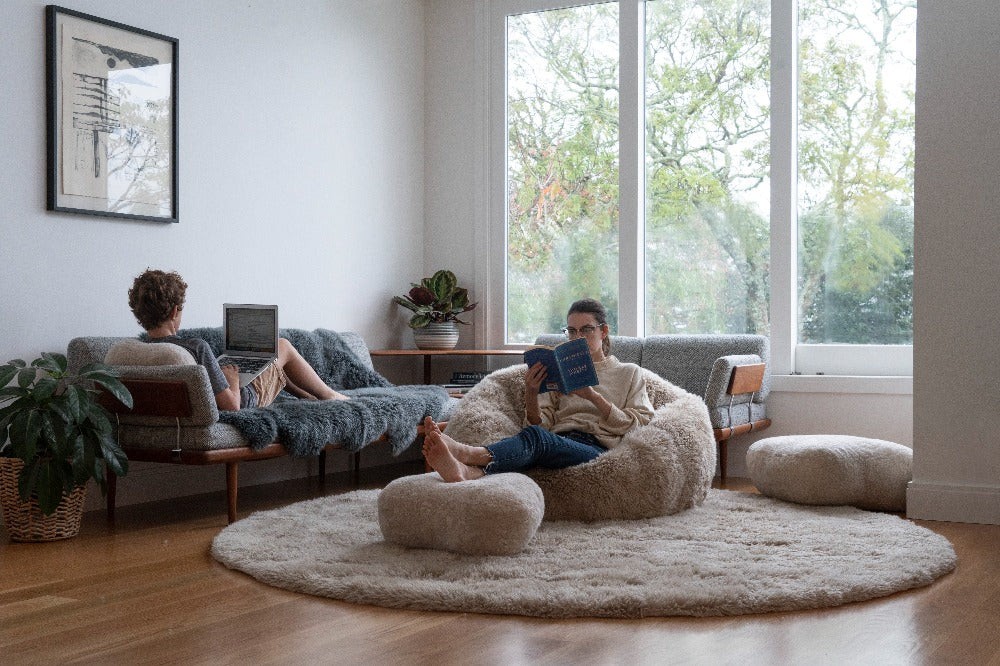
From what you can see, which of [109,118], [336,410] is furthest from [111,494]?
[109,118]

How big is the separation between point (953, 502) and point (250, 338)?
9.42 ft

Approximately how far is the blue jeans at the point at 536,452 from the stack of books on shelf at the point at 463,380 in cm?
197

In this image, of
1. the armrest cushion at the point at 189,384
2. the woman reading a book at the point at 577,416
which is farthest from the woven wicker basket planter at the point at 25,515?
the woman reading a book at the point at 577,416

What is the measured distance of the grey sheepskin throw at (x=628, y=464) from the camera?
3.89m

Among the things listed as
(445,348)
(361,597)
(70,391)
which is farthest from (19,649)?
(445,348)

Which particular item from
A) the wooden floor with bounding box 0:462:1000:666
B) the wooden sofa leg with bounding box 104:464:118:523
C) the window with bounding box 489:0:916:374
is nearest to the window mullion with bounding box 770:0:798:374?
the window with bounding box 489:0:916:374

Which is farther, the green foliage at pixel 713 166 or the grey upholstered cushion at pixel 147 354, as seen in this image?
the green foliage at pixel 713 166

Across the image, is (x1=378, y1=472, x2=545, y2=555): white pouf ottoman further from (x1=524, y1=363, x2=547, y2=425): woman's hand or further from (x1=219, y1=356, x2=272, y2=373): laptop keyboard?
(x1=219, y1=356, x2=272, y2=373): laptop keyboard

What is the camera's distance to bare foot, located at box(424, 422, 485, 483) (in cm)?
345

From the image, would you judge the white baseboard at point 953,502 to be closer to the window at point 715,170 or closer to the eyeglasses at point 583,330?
the window at point 715,170

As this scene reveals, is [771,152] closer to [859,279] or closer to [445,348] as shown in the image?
[859,279]

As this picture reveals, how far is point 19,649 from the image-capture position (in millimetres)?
2461

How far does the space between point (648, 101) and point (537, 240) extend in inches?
40.6

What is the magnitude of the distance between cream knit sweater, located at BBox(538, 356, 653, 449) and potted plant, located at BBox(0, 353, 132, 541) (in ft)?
5.12
